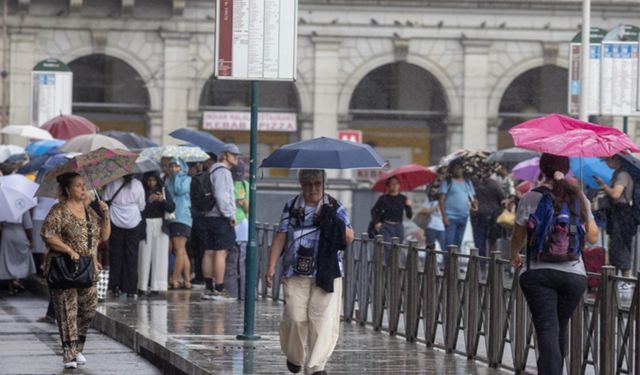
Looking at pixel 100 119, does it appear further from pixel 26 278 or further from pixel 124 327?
pixel 124 327

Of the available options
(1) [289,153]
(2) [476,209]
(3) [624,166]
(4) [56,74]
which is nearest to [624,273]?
(3) [624,166]

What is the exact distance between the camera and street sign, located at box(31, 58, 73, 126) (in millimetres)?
34519

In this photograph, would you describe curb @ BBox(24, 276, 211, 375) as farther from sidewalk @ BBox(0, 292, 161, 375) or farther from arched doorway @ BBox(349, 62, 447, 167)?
arched doorway @ BBox(349, 62, 447, 167)

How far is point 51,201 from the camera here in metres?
22.7

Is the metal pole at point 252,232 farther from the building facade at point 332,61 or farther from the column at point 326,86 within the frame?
the column at point 326,86

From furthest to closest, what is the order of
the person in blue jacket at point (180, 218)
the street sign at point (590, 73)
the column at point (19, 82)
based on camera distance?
the column at point (19, 82), the street sign at point (590, 73), the person in blue jacket at point (180, 218)

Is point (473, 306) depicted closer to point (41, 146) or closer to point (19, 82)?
point (41, 146)

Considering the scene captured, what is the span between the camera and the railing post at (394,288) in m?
16.2

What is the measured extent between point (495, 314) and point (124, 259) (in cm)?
715

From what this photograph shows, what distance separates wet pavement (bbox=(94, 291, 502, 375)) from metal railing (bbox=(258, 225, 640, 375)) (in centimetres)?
20

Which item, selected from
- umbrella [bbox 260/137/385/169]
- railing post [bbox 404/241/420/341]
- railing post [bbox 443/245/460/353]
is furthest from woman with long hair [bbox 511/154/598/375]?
railing post [bbox 404/241/420/341]

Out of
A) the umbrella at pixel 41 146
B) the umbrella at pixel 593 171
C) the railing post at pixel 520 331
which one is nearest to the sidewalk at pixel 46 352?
the railing post at pixel 520 331

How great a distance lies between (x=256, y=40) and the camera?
15.0 m

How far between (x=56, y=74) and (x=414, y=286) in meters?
20.6
